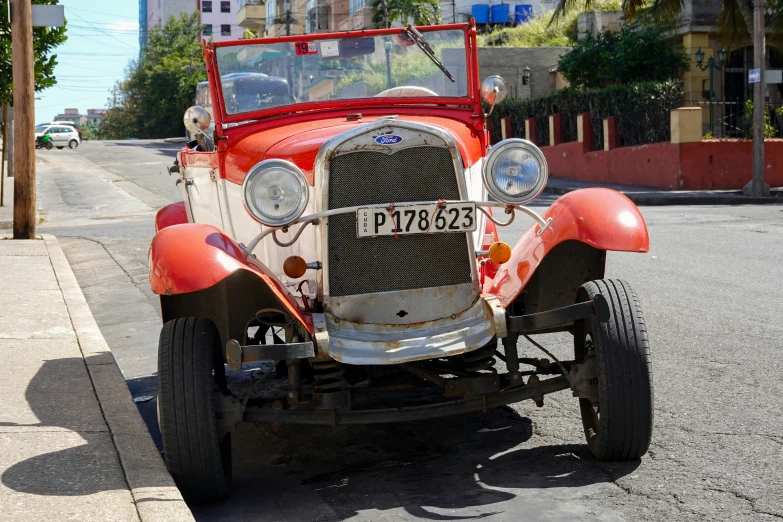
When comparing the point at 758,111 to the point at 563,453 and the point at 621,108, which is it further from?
the point at 563,453

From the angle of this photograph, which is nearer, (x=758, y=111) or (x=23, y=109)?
(x=23, y=109)

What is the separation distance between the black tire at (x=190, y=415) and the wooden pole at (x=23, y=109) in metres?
10.9

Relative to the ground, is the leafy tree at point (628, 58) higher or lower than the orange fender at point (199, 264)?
higher

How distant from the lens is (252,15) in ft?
257

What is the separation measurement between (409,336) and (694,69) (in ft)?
92.5

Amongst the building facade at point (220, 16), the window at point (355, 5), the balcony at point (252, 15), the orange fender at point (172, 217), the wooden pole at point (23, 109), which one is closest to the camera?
the orange fender at point (172, 217)

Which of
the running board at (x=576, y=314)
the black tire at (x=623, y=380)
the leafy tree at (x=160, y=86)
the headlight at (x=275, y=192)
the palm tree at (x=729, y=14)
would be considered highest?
the leafy tree at (x=160, y=86)

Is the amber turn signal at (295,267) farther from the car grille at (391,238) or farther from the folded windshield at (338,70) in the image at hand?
the folded windshield at (338,70)

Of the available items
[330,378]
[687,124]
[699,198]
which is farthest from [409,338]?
[687,124]

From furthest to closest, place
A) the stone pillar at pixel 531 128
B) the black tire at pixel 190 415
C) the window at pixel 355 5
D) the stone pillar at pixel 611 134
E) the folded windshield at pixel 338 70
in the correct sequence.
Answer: the window at pixel 355 5 → the stone pillar at pixel 531 128 → the stone pillar at pixel 611 134 → the folded windshield at pixel 338 70 → the black tire at pixel 190 415

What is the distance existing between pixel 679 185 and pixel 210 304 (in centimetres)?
2018

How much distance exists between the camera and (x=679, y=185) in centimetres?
2369

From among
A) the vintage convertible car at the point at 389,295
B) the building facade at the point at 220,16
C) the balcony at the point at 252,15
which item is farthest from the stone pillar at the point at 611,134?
the building facade at the point at 220,16

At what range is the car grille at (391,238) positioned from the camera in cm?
445
